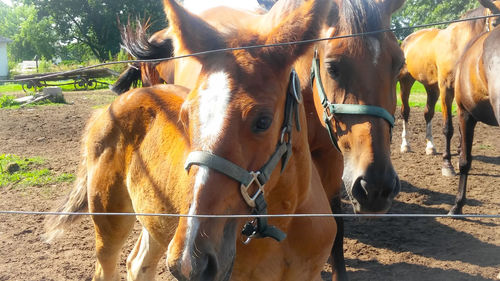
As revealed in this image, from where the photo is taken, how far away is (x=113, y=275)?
309 cm

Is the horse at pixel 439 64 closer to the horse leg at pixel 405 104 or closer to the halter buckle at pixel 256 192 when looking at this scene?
the horse leg at pixel 405 104

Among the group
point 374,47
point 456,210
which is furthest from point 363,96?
point 456,210

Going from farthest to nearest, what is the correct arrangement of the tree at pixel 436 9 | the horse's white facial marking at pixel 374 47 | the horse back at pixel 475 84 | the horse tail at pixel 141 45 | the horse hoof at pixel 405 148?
the tree at pixel 436 9, the horse hoof at pixel 405 148, the horse back at pixel 475 84, the horse tail at pixel 141 45, the horse's white facial marking at pixel 374 47

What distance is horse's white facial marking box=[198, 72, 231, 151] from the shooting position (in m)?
1.65

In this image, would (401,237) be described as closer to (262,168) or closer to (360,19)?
(360,19)

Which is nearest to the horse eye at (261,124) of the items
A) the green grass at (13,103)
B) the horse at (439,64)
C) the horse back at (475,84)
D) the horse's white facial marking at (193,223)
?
the horse's white facial marking at (193,223)

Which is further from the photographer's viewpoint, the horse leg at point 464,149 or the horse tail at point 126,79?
the horse tail at point 126,79

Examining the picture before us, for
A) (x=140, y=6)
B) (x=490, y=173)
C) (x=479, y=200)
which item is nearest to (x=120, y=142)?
(x=479, y=200)

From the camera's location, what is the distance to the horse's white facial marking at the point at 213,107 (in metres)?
1.65

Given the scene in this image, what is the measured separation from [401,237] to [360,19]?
2.71 metres

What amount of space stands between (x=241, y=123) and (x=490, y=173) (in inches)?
248

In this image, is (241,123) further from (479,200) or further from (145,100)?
(479,200)

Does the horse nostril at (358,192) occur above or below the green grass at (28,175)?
above

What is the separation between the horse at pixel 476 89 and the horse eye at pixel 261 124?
291 cm
